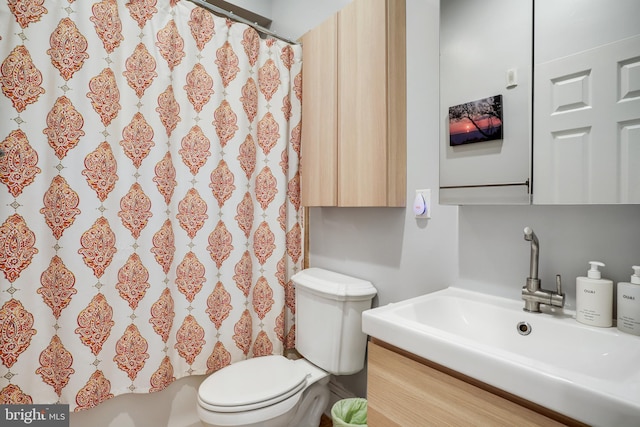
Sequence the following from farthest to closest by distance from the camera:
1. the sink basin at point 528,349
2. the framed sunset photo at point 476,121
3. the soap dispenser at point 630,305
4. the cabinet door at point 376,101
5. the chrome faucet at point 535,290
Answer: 1. the cabinet door at point 376,101
2. the framed sunset photo at point 476,121
3. the chrome faucet at point 535,290
4. the soap dispenser at point 630,305
5. the sink basin at point 528,349

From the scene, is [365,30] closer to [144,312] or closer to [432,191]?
[432,191]

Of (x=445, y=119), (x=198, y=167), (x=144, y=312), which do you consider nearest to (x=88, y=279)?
(x=144, y=312)

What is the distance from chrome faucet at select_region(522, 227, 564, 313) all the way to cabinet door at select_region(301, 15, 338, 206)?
0.84 m

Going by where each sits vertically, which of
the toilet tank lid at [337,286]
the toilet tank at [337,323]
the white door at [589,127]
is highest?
the white door at [589,127]

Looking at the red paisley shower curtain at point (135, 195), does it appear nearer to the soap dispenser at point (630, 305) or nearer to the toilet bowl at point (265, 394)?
the toilet bowl at point (265, 394)

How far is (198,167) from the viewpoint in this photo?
150cm

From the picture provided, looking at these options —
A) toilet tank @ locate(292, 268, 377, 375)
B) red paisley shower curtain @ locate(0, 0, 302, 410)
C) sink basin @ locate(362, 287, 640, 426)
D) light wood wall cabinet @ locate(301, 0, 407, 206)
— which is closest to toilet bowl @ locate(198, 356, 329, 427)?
toilet tank @ locate(292, 268, 377, 375)

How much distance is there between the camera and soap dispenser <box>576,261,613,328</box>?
2.61ft

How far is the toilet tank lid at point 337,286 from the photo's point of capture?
1.38m

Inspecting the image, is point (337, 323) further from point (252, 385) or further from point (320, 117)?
point (320, 117)

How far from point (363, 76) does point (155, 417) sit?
184 centimetres

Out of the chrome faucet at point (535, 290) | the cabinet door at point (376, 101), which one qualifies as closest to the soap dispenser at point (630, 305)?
the chrome faucet at point (535, 290)

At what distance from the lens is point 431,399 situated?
76cm

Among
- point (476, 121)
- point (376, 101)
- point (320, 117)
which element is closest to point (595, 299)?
point (476, 121)
